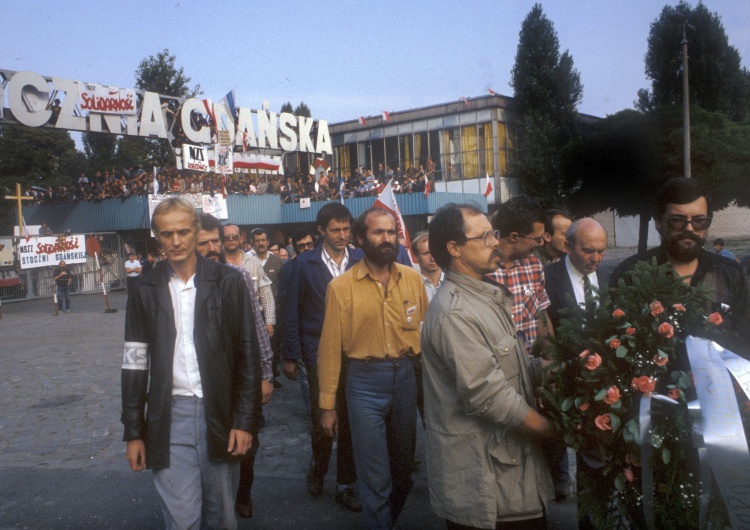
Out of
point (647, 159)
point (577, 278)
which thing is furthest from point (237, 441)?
point (647, 159)

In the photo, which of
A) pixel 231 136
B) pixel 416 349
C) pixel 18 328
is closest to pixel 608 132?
pixel 231 136

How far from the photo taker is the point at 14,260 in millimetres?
28422

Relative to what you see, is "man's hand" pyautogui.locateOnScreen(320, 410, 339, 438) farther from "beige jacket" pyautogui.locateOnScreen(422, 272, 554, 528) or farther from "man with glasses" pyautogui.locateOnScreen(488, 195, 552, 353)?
"beige jacket" pyautogui.locateOnScreen(422, 272, 554, 528)

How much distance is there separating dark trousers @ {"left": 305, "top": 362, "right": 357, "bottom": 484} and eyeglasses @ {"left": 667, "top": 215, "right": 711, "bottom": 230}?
7.44 feet

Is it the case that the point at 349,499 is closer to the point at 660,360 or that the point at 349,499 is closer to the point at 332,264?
the point at 332,264

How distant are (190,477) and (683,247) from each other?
98.4 inches

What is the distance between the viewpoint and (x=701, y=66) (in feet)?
137

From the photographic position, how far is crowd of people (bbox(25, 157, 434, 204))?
110 ft

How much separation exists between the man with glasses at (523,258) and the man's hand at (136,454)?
205cm

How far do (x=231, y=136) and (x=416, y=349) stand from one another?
1291 inches

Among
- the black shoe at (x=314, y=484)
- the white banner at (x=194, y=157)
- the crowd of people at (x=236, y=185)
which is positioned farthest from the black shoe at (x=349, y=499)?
the crowd of people at (x=236, y=185)

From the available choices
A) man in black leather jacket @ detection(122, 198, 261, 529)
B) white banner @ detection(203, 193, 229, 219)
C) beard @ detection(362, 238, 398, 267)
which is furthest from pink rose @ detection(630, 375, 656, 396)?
white banner @ detection(203, 193, 229, 219)

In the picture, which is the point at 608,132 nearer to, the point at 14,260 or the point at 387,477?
the point at 14,260

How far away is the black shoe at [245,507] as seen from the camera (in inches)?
194
